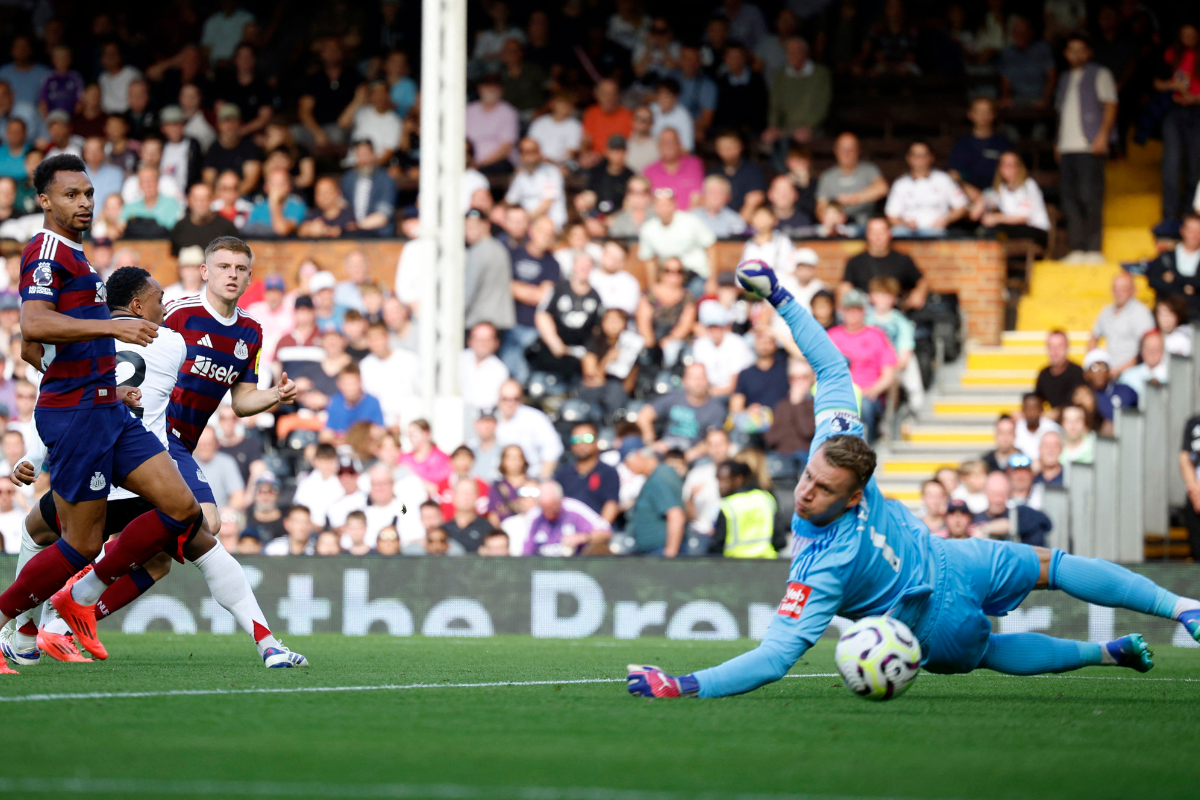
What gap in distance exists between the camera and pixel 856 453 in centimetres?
577

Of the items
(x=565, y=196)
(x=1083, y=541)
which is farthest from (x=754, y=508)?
(x=565, y=196)

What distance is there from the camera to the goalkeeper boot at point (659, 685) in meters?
5.83

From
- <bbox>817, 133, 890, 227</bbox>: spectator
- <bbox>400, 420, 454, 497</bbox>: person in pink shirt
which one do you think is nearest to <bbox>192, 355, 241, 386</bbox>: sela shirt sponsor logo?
<bbox>400, 420, 454, 497</bbox>: person in pink shirt

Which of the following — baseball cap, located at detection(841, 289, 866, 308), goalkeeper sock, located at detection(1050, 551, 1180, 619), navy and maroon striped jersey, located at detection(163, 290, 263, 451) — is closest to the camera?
goalkeeper sock, located at detection(1050, 551, 1180, 619)

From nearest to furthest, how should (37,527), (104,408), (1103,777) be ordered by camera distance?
(1103,777) → (104,408) → (37,527)

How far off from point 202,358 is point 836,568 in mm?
3362

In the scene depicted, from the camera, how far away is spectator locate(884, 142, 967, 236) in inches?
631

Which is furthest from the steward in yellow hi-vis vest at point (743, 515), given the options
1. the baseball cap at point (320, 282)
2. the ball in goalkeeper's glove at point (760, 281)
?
the ball in goalkeeper's glove at point (760, 281)

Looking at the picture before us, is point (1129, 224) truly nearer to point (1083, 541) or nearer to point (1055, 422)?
point (1055, 422)

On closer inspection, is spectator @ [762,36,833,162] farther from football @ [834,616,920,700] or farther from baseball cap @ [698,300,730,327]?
football @ [834,616,920,700]

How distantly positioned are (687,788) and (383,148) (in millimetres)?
14678

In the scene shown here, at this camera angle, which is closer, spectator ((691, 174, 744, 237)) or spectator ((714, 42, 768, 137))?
spectator ((691, 174, 744, 237))

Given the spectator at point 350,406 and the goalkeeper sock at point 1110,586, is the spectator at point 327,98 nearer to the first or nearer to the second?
the spectator at point 350,406

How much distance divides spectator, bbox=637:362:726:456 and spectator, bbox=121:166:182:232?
20.1ft
